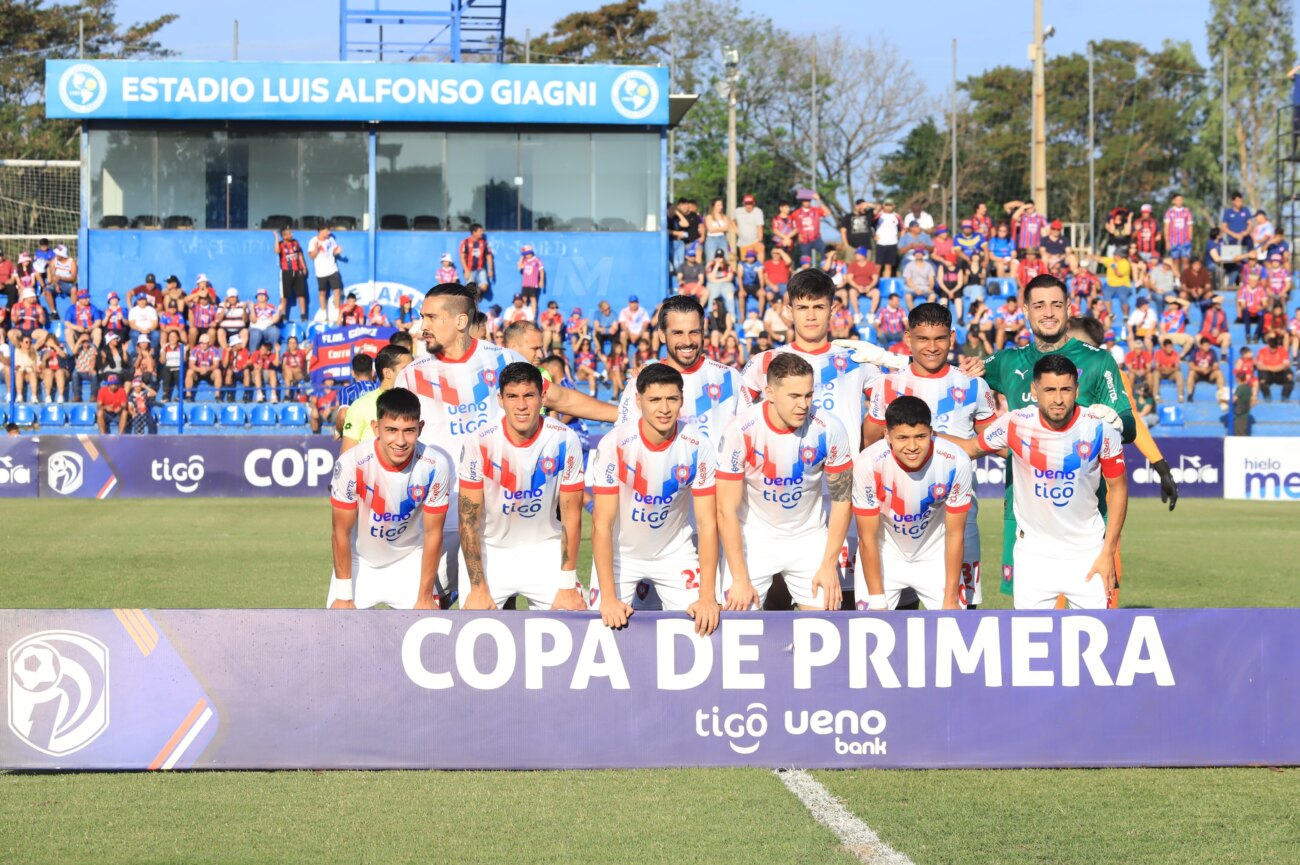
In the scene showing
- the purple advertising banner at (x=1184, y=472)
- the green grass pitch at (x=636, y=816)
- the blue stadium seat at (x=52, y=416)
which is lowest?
the green grass pitch at (x=636, y=816)

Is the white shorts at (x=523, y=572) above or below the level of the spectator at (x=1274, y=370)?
below

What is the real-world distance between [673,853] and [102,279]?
30.1 metres

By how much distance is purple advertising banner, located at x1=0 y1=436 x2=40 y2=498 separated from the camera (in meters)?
24.4

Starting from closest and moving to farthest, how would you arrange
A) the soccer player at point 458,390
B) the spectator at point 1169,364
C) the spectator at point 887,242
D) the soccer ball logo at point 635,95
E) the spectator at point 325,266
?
1. the soccer player at point 458,390
2. the spectator at point 1169,364
3. the spectator at point 325,266
4. the spectator at point 887,242
5. the soccer ball logo at point 635,95

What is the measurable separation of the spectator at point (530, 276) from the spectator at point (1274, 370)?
1405 centimetres

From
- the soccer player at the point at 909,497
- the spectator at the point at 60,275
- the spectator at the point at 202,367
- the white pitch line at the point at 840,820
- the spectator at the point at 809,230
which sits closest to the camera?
the white pitch line at the point at 840,820

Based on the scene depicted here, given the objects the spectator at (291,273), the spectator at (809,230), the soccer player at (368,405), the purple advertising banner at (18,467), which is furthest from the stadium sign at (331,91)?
the soccer player at (368,405)

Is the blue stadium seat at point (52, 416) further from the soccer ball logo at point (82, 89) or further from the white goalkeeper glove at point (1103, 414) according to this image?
the white goalkeeper glove at point (1103, 414)

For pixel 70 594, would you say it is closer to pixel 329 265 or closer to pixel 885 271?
pixel 329 265

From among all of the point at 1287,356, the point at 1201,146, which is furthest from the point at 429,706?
the point at 1201,146

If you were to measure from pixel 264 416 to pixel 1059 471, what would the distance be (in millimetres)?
21868

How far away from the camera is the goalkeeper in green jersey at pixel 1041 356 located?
875 cm

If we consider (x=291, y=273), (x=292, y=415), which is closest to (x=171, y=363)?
(x=292, y=415)

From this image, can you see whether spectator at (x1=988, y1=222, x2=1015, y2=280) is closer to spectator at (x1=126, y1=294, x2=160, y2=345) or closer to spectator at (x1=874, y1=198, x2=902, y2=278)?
spectator at (x1=874, y1=198, x2=902, y2=278)
